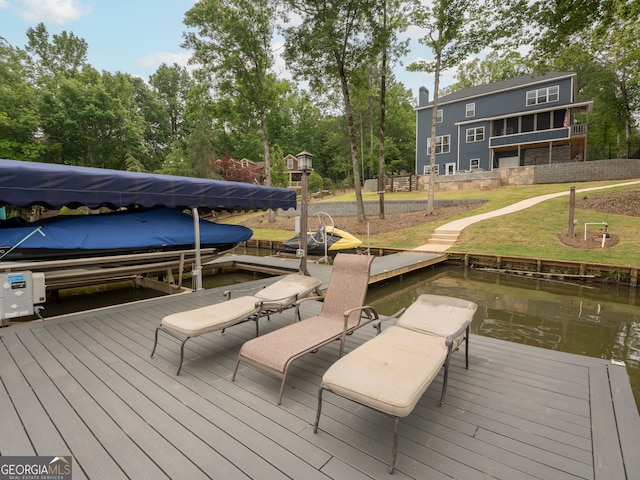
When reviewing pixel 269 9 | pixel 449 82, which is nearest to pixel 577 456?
pixel 269 9

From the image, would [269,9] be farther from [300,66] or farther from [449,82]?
[449,82]

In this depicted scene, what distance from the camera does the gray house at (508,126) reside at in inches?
914

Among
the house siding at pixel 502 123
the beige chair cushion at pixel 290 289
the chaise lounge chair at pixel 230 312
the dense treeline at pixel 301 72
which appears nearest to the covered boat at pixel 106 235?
the chaise lounge chair at pixel 230 312

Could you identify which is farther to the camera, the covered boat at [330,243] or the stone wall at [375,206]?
the stone wall at [375,206]

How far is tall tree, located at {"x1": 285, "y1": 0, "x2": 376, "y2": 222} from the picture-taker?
14062mm

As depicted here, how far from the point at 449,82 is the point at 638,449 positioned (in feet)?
165

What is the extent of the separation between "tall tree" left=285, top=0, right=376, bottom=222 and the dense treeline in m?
0.05

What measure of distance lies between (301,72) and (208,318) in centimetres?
1566

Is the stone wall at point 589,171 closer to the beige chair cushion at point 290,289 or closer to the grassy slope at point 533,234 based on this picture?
the grassy slope at point 533,234

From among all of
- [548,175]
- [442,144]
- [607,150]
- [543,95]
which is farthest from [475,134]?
[607,150]

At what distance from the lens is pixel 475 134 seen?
27.0 meters

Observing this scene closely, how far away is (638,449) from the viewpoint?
7.02 feet

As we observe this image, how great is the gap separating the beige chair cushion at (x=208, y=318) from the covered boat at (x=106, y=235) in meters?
2.96

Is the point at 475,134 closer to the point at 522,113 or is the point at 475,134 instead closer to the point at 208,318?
the point at 522,113
